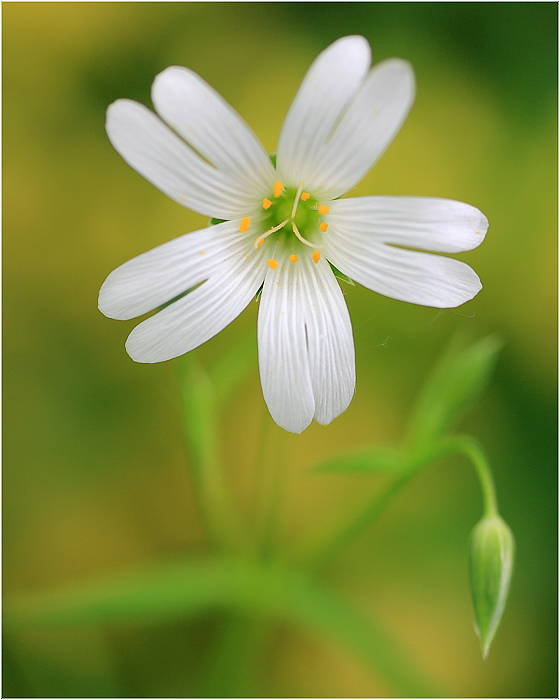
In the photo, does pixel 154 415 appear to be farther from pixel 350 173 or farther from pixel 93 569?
pixel 350 173

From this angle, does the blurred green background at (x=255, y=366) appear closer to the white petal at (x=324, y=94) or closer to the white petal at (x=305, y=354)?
the white petal at (x=305, y=354)

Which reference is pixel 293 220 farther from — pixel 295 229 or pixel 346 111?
pixel 346 111

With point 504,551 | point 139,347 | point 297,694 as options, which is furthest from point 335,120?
point 297,694

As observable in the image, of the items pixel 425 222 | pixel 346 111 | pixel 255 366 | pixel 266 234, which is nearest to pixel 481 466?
pixel 425 222

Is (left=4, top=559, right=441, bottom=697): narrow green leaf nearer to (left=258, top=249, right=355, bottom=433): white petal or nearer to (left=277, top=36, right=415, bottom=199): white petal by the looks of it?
(left=258, top=249, right=355, bottom=433): white petal

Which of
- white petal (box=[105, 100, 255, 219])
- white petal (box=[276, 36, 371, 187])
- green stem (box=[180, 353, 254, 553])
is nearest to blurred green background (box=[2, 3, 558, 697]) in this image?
green stem (box=[180, 353, 254, 553])
